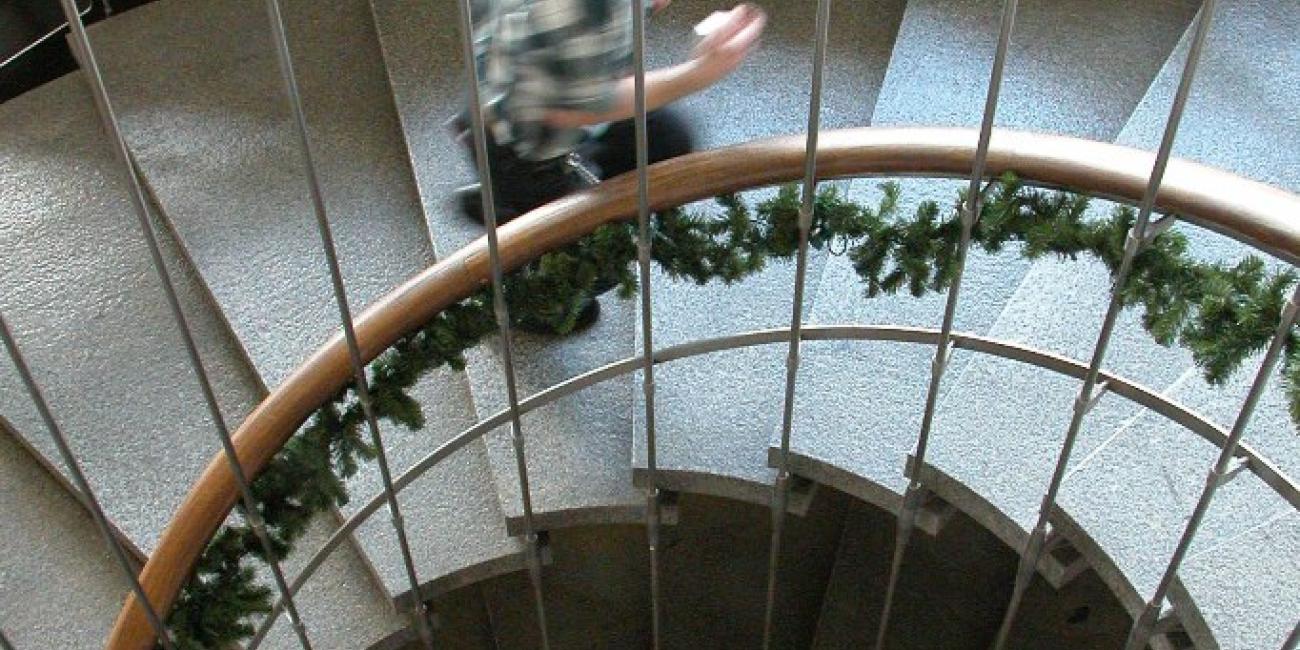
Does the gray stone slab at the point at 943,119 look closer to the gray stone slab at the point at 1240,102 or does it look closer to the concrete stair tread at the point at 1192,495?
the gray stone slab at the point at 1240,102

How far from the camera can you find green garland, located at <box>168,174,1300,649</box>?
2.18m

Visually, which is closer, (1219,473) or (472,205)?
(1219,473)

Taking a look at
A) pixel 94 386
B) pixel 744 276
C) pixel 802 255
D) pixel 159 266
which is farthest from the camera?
pixel 94 386

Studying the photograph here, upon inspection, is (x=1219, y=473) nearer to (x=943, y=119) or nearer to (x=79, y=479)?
(x=943, y=119)

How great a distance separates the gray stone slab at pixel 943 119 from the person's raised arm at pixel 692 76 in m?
0.55

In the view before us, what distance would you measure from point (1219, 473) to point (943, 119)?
163 cm

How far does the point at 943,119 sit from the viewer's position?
3.46 meters

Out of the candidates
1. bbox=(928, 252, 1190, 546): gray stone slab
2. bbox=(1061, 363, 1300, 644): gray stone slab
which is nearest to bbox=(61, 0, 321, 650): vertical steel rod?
bbox=(928, 252, 1190, 546): gray stone slab

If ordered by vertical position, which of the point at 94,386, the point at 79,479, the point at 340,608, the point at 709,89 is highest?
the point at 709,89

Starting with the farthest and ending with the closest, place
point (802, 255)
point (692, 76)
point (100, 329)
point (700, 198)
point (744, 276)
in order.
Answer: point (100, 329) < point (692, 76) < point (744, 276) < point (700, 198) < point (802, 255)

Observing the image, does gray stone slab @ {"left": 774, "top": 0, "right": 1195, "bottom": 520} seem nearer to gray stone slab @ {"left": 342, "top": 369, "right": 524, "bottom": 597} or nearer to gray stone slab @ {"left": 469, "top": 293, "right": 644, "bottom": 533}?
gray stone slab @ {"left": 469, "top": 293, "right": 644, "bottom": 533}

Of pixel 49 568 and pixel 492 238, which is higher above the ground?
pixel 492 238

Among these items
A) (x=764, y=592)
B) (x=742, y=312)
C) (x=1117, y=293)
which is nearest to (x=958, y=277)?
(x=1117, y=293)

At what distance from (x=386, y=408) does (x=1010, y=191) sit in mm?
1264
